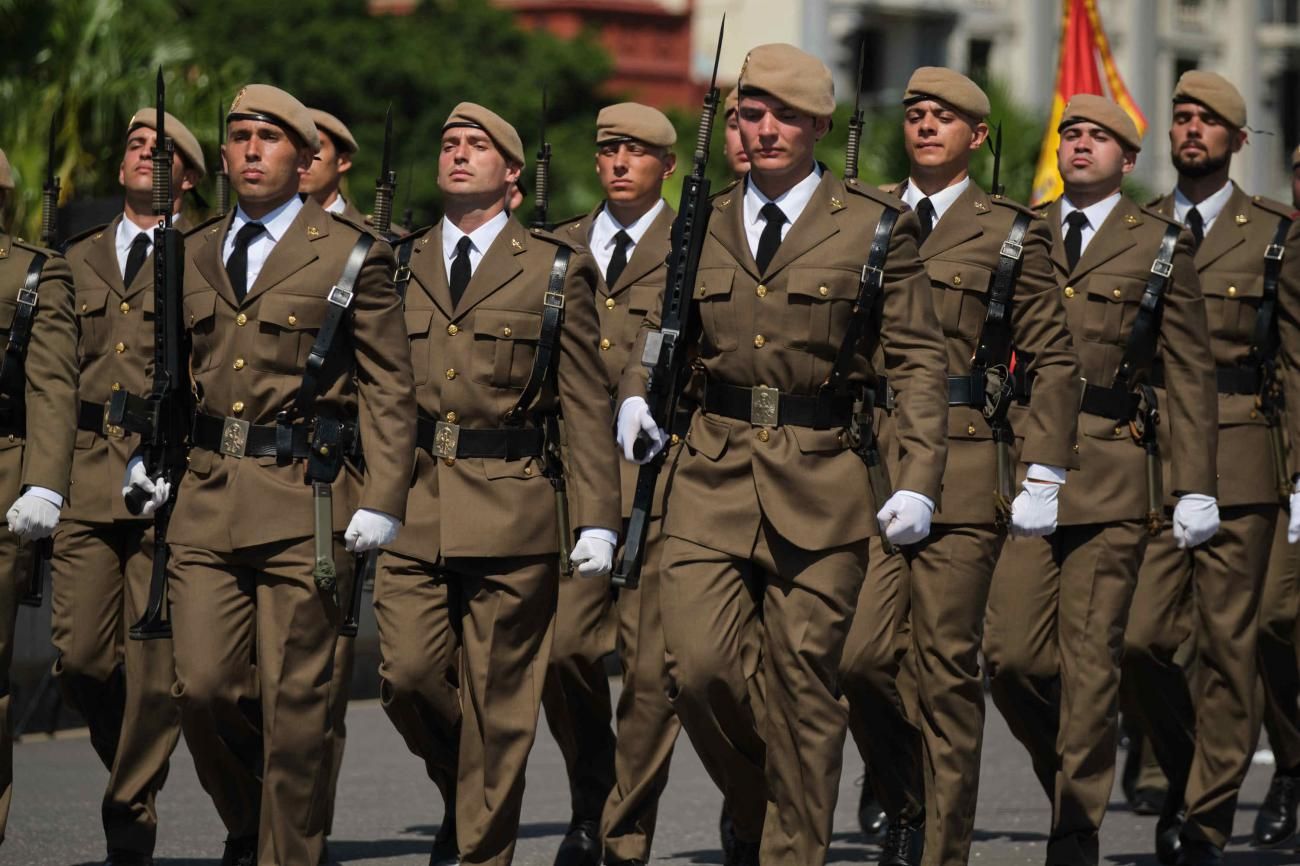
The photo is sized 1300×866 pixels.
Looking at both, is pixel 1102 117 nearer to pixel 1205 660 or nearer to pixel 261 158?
pixel 1205 660

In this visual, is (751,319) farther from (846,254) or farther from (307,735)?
(307,735)

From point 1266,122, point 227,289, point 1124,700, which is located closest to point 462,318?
point 227,289

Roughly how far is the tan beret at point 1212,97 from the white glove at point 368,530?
381 cm

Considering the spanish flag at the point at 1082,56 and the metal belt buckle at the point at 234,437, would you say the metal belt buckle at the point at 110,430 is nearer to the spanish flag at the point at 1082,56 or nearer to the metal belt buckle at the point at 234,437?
the metal belt buckle at the point at 234,437

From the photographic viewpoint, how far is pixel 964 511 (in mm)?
9211

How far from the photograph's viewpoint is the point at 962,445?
9359 millimetres

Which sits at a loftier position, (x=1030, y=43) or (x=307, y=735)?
(x=1030, y=43)

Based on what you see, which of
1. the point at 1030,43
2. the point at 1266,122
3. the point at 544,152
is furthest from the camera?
the point at 1266,122

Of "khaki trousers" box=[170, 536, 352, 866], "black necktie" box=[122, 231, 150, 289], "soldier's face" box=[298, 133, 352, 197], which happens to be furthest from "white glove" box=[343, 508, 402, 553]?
"soldier's face" box=[298, 133, 352, 197]

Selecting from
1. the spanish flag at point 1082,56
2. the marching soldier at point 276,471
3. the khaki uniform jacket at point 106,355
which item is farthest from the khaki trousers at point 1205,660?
the spanish flag at point 1082,56

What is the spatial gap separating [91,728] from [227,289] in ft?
6.59

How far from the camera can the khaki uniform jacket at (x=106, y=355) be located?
9562 mm

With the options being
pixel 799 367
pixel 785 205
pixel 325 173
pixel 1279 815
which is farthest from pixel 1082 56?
pixel 799 367

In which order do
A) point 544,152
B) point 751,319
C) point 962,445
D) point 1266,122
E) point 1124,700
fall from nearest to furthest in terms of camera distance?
point 751,319 → point 962,445 → point 1124,700 → point 544,152 → point 1266,122
